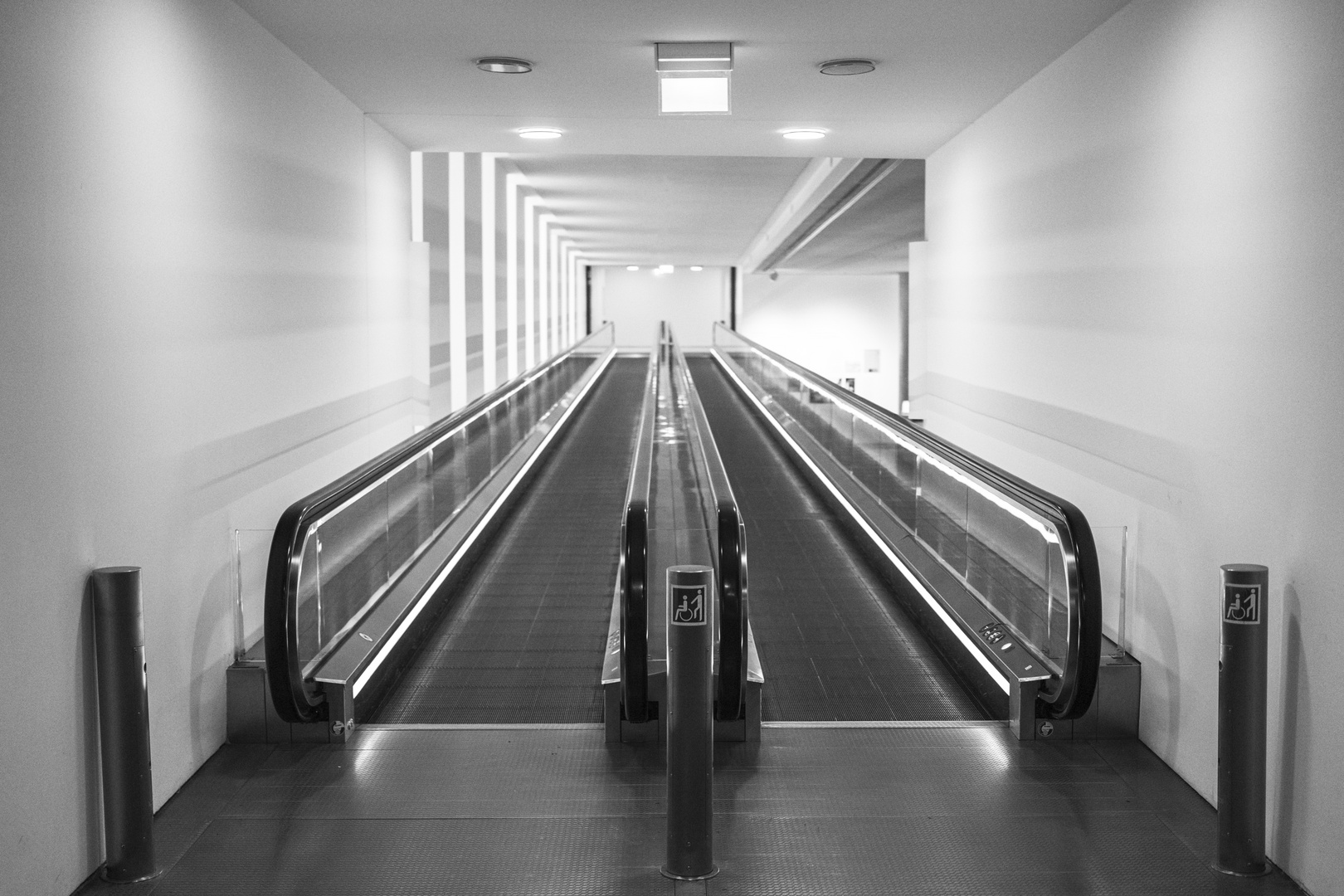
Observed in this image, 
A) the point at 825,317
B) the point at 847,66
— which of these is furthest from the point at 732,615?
the point at 825,317

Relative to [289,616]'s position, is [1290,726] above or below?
below

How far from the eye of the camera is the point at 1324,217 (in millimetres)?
3461

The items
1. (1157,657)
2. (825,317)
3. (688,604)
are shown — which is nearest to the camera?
(688,604)

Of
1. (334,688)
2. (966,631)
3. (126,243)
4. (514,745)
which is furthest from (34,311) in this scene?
(966,631)

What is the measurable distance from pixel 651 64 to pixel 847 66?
100 cm

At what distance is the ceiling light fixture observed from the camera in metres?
5.70

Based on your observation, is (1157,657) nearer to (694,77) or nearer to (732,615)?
(732,615)

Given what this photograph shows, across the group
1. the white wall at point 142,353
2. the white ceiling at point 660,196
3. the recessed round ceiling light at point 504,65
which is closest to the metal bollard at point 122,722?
the white wall at point 142,353

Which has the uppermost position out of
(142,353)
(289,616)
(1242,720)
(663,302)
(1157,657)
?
(663,302)

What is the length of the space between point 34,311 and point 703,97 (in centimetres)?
353

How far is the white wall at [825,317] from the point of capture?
35938mm

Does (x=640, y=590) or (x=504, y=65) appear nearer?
(x=640, y=590)

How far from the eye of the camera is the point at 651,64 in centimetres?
606

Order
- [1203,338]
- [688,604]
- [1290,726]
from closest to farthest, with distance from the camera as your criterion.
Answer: [688,604] < [1290,726] < [1203,338]
